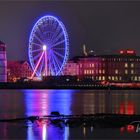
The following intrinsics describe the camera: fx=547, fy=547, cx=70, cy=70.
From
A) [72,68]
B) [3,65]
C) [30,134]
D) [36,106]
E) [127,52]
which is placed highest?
[127,52]

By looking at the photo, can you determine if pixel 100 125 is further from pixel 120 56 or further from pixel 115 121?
pixel 120 56

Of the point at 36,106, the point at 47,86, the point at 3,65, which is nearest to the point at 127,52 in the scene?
the point at 47,86

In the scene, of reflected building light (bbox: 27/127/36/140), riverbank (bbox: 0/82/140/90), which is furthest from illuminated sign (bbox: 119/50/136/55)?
reflected building light (bbox: 27/127/36/140)

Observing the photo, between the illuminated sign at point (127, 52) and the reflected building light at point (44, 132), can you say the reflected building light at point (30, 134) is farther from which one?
the illuminated sign at point (127, 52)

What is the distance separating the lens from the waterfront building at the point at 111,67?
133m

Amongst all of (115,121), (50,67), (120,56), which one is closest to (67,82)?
(120,56)

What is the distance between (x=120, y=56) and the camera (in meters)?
135

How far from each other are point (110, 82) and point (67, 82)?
21.9 m

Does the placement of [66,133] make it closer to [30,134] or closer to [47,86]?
[30,134]

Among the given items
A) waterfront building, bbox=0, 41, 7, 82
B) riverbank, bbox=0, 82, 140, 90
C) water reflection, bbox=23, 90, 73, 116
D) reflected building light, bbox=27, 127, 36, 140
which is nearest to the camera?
reflected building light, bbox=27, 127, 36, 140

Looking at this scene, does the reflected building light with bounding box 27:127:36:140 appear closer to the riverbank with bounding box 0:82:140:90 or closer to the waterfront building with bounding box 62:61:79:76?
the riverbank with bounding box 0:82:140:90

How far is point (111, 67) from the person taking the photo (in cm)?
13475

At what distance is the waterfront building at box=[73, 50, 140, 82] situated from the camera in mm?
132875

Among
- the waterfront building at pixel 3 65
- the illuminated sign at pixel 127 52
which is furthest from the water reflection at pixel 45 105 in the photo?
the illuminated sign at pixel 127 52
